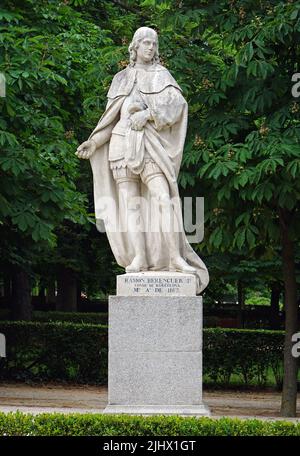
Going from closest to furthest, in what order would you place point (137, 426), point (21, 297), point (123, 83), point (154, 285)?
1. point (137, 426)
2. point (154, 285)
3. point (123, 83)
4. point (21, 297)

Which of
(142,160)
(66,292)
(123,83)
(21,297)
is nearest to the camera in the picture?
(142,160)

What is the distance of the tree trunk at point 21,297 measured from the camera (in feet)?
94.8

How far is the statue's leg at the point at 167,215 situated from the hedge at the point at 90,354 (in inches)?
452

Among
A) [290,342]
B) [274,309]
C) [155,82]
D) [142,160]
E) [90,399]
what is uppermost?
[155,82]

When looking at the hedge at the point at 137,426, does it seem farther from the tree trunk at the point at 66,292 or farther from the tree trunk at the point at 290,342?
the tree trunk at the point at 66,292

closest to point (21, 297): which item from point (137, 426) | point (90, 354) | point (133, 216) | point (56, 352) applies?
point (56, 352)

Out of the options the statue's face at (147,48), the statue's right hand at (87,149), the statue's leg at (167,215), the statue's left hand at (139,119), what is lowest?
the statue's leg at (167,215)

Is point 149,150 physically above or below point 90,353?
above

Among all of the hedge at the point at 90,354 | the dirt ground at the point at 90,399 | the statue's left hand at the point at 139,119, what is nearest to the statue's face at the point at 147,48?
the statue's left hand at the point at 139,119

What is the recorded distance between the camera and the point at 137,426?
36.2 ft

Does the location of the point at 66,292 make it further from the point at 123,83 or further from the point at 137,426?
the point at 137,426

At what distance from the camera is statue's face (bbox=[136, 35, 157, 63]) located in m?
12.8

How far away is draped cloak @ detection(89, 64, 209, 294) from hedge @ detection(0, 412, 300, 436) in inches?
84.8

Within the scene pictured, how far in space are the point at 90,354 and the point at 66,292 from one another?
9753mm
